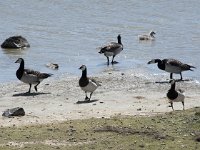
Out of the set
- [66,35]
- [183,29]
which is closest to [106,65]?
[66,35]

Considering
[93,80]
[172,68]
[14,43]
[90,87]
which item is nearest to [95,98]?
[90,87]

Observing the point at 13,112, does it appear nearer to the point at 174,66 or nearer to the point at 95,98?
the point at 95,98

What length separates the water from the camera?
30312 millimetres

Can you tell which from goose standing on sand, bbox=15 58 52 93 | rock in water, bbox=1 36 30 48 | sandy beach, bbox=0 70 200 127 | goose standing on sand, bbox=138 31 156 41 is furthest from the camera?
goose standing on sand, bbox=138 31 156 41

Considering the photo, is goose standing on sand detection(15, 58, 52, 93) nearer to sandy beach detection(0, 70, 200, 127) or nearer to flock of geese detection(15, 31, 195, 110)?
flock of geese detection(15, 31, 195, 110)

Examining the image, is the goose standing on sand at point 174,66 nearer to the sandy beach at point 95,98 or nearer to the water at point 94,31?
the sandy beach at point 95,98

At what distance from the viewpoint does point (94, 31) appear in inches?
1531

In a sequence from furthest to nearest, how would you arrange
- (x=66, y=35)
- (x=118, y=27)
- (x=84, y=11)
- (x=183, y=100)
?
(x=84, y=11), (x=118, y=27), (x=66, y=35), (x=183, y=100)

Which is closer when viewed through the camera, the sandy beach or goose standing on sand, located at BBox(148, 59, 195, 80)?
the sandy beach

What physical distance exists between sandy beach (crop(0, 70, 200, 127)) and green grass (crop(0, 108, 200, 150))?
172 centimetres

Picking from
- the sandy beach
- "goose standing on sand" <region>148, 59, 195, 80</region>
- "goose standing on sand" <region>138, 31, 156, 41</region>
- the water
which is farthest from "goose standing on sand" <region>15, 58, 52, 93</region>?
"goose standing on sand" <region>138, 31, 156, 41</region>

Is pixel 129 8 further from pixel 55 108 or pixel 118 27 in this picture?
pixel 55 108

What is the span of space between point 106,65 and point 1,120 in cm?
1193

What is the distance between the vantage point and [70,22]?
139 feet
